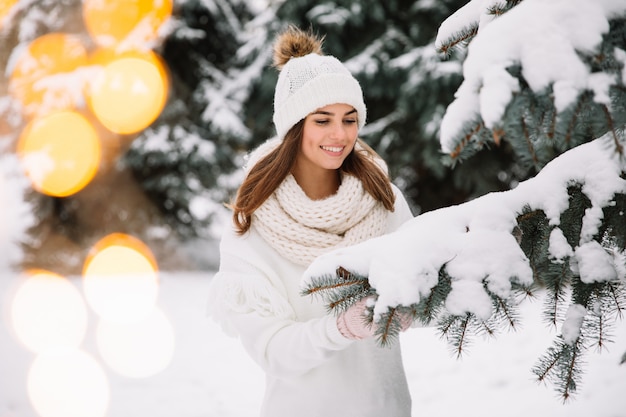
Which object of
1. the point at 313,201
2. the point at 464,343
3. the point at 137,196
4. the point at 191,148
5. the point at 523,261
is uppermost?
the point at 523,261

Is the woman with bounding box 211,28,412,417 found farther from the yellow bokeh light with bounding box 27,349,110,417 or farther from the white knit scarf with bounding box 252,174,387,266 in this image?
the yellow bokeh light with bounding box 27,349,110,417

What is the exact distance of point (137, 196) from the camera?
9.82 metres

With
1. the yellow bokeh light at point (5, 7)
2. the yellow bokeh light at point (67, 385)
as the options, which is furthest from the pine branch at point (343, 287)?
the yellow bokeh light at point (5, 7)

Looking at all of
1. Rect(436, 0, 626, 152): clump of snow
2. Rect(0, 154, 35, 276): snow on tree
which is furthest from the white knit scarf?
Rect(0, 154, 35, 276): snow on tree

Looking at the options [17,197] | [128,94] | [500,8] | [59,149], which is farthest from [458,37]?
[17,197]

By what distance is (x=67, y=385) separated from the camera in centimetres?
488

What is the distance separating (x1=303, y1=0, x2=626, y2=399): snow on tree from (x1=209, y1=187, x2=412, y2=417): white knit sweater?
0.64m

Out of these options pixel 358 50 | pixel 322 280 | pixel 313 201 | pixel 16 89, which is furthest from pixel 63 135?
pixel 322 280

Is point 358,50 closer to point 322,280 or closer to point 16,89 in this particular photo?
point 16,89

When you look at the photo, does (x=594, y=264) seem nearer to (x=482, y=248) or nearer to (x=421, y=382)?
(x=482, y=248)

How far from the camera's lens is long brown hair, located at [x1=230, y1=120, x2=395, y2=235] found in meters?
2.11

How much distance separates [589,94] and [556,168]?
0.40 meters

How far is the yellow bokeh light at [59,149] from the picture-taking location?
30.2 ft

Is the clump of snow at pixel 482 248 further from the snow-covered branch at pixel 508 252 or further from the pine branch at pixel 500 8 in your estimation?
the pine branch at pixel 500 8
